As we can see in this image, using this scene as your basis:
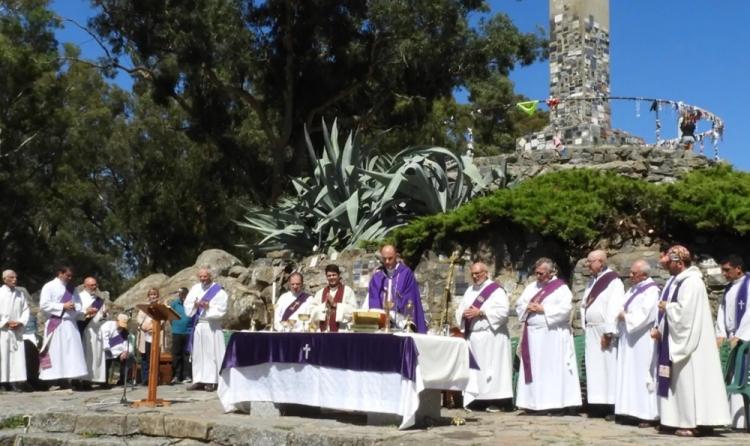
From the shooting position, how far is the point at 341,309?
1000 cm

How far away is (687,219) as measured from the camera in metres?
11.9

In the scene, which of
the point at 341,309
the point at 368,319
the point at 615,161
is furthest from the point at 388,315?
the point at 615,161

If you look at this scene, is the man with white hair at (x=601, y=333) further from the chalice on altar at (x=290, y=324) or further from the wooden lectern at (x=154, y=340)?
the wooden lectern at (x=154, y=340)

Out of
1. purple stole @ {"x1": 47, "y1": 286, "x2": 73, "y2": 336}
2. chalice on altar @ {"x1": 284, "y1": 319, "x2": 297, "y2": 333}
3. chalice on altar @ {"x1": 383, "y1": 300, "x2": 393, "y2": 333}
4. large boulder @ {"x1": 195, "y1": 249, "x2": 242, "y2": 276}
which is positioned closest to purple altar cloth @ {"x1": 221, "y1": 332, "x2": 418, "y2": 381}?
chalice on altar @ {"x1": 383, "y1": 300, "x2": 393, "y2": 333}

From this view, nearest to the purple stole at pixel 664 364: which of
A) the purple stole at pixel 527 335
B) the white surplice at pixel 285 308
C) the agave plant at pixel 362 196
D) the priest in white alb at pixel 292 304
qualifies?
the purple stole at pixel 527 335

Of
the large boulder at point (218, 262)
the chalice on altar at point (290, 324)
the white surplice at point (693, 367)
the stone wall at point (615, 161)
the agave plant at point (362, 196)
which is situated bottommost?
the white surplice at point (693, 367)

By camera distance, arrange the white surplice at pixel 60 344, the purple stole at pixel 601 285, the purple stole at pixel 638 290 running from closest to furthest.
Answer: the purple stole at pixel 638 290
the purple stole at pixel 601 285
the white surplice at pixel 60 344

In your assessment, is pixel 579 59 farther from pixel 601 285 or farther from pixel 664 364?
pixel 664 364

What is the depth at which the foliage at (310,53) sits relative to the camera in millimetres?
22969

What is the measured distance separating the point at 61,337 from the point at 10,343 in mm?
683

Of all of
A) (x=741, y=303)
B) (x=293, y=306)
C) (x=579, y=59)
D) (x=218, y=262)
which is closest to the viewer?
(x=741, y=303)

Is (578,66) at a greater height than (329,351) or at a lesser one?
greater

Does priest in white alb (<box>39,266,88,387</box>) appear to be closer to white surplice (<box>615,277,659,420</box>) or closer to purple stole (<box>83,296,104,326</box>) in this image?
purple stole (<box>83,296,104,326</box>)

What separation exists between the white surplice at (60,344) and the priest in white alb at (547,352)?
20.5 ft
